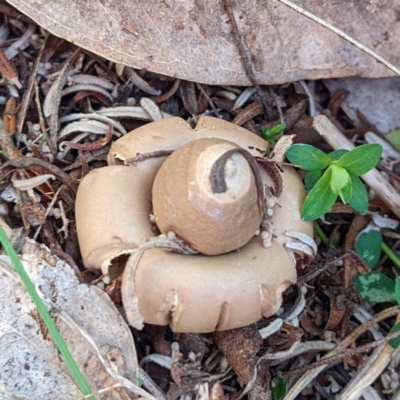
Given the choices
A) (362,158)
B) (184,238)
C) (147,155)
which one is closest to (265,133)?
(362,158)

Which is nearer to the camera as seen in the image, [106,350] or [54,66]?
[106,350]

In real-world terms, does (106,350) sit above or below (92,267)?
below

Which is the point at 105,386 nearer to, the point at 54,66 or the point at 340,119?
the point at 54,66

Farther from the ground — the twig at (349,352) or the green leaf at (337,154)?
the green leaf at (337,154)

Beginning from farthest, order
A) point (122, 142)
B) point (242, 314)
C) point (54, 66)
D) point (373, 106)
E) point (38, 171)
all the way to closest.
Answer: point (373, 106) < point (54, 66) < point (38, 171) < point (122, 142) < point (242, 314)

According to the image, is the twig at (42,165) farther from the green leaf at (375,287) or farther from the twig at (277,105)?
the green leaf at (375,287)

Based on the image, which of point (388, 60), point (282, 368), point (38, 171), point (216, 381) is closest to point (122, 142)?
point (38, 171)

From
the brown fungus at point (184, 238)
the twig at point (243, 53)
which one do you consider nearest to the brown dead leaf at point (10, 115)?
the brown fungus at point (184, 238)
